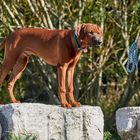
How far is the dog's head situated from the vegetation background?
123 inches

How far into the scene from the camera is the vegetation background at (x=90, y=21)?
9494 millimetres

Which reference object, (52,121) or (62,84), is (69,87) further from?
(52,121)

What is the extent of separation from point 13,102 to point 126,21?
11.7ft

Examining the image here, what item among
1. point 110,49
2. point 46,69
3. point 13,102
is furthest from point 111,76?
point 13,102

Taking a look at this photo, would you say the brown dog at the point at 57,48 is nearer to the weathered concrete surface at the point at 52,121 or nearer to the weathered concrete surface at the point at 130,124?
the weathered concrete surface at the point at 52,121

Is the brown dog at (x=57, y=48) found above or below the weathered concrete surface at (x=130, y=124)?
above

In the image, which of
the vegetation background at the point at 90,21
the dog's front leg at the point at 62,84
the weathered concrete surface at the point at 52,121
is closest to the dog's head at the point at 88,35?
the dog's front leg at the point at 62,84

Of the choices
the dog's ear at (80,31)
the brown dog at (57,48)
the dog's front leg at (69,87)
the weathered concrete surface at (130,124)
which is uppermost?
the dog's ear at (80,31)

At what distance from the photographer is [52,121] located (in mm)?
6133

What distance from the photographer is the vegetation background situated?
31.1 feet

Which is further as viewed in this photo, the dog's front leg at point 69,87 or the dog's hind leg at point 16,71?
the dog's hind leg at point 16,71

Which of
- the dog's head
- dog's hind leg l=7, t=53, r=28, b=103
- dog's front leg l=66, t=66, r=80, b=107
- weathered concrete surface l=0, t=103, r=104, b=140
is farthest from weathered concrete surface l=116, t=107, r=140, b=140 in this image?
dog's hind leg l=7, t=53, r=28, b=103

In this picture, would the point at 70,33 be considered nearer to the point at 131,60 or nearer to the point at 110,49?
the point at 131,60

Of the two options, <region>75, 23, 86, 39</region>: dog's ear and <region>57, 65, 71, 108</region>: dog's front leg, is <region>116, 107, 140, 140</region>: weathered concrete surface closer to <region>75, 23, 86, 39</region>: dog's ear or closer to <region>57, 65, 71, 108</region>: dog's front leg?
<region>57, 65, 71, 108</region>: dog's front leg
